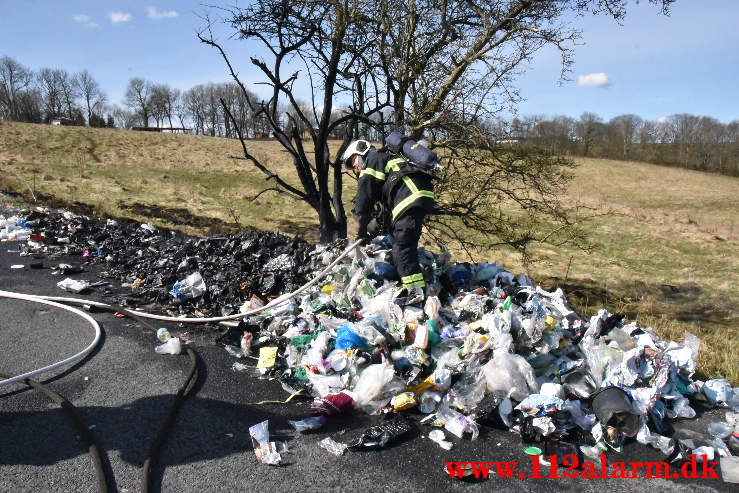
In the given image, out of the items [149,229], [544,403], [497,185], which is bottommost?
[544,403]

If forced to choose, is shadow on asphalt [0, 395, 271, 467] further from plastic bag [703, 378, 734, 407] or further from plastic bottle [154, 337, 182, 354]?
plastic bag [703, 378, 734, 407]

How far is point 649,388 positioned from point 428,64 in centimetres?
511

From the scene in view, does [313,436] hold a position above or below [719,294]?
above

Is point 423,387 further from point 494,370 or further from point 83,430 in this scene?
point 83,430

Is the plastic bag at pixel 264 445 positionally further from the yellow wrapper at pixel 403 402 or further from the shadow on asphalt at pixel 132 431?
the yellow wrapper at pixel 403 402

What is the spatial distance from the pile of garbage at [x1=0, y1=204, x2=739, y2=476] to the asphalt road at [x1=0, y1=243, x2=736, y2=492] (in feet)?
0.34

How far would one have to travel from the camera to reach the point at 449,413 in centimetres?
327

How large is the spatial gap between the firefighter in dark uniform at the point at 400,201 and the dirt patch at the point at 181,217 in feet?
28.7

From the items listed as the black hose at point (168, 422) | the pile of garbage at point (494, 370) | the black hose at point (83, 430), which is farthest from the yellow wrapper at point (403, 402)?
the black hose at point (83, 430)

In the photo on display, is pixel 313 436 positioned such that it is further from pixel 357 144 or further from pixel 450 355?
pixel 357 144

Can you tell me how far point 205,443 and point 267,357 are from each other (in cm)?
115

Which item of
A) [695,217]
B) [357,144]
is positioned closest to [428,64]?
[357,144]

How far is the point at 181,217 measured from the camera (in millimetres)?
14781

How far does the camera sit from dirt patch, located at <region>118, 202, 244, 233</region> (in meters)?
13.4
